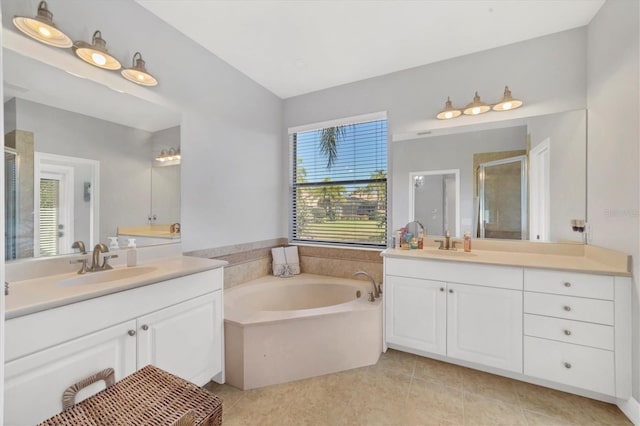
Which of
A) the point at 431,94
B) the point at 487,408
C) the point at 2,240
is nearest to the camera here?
the point at 2,240

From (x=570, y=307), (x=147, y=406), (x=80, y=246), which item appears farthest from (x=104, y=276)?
(x=570, y=307)

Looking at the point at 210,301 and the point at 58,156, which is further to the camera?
the point at 210,301

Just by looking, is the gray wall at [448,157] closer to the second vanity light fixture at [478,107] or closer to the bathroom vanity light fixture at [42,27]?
the second vanity light fixture at [478,107]

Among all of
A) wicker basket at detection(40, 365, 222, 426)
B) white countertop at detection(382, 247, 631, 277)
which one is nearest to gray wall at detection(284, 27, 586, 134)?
white countertop at detection(382, 247, 631, 277)

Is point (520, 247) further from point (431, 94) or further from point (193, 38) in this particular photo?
point (193, 38)

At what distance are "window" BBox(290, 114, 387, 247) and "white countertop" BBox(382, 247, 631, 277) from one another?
26.3 inches

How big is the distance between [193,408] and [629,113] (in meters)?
2.68

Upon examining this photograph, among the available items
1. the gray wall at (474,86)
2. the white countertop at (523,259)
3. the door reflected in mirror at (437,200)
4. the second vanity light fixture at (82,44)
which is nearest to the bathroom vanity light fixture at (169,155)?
the second vanity light fixture at (82,44)

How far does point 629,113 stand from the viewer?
5.69 ft

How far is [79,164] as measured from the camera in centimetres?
176

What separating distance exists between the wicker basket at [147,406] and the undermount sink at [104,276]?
3.08 ft

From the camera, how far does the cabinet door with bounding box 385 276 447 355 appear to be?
7.22 ft

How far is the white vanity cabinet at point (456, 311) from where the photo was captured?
199 cm

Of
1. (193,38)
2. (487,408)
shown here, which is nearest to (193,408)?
(487,408)
